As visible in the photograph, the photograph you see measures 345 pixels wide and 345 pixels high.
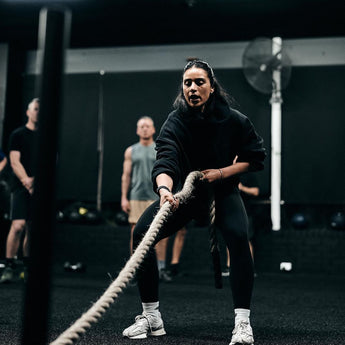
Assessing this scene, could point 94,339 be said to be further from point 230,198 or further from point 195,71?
point 195,71

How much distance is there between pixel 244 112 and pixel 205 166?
15.2ft

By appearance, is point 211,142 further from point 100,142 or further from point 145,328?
point 100,142

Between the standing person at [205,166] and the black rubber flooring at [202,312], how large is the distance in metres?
0.23

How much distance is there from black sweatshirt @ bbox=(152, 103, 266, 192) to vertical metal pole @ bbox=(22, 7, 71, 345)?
1.80 metres

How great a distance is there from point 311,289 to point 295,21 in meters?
3.35

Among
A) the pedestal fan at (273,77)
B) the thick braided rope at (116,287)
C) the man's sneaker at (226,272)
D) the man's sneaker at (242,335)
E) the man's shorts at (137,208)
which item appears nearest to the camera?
the thick braided rope at (116,287)

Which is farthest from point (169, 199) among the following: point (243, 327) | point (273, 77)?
point (273, 77)

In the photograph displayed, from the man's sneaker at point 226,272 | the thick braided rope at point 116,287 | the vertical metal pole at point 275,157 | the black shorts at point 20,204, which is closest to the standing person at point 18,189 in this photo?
the black shorts at point 20,204

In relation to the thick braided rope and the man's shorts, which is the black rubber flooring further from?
the man's shorts

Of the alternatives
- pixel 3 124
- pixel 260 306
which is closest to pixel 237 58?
pixel 3 124

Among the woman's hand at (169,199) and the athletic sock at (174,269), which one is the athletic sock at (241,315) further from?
the athletic sock at (174,269)

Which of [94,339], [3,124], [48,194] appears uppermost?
[3,124]

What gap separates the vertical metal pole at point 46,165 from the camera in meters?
0.51

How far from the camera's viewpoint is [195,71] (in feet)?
7.59
